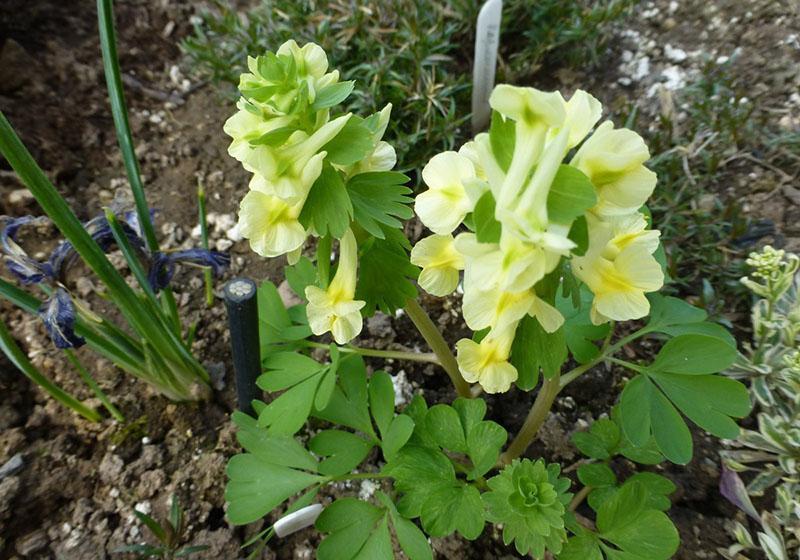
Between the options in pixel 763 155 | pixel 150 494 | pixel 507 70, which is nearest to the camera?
pixel 150 494

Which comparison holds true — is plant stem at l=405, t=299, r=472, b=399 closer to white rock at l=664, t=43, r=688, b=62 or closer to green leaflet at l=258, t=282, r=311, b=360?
green leaflet at l=258, t=282, r=311, b=360

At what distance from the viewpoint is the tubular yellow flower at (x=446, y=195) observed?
80 cm

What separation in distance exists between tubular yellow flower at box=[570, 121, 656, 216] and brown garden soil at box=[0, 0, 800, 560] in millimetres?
787

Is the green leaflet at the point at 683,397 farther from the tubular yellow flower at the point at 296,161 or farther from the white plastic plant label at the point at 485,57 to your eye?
the white plastic plant label at the point at 485,57

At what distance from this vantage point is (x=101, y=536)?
1.28 m

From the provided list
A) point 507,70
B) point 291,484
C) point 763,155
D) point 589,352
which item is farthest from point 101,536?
point 763,155

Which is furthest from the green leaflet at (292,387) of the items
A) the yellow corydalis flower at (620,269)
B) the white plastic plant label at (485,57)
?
the white plastic plant label at (485,57)

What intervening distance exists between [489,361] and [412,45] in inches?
49.5

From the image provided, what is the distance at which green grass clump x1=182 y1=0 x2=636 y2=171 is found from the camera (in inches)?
72.2

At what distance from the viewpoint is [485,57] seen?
5.39ft

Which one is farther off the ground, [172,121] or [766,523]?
[172,121]

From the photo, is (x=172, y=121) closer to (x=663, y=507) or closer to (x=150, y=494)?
(x=150, y=494)

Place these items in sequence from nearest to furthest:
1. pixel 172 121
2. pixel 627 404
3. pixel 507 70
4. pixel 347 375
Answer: pixel 627 404 → pixel 347 375 → pixel 507 70 → pixel 172 121

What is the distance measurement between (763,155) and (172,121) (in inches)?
72.3
